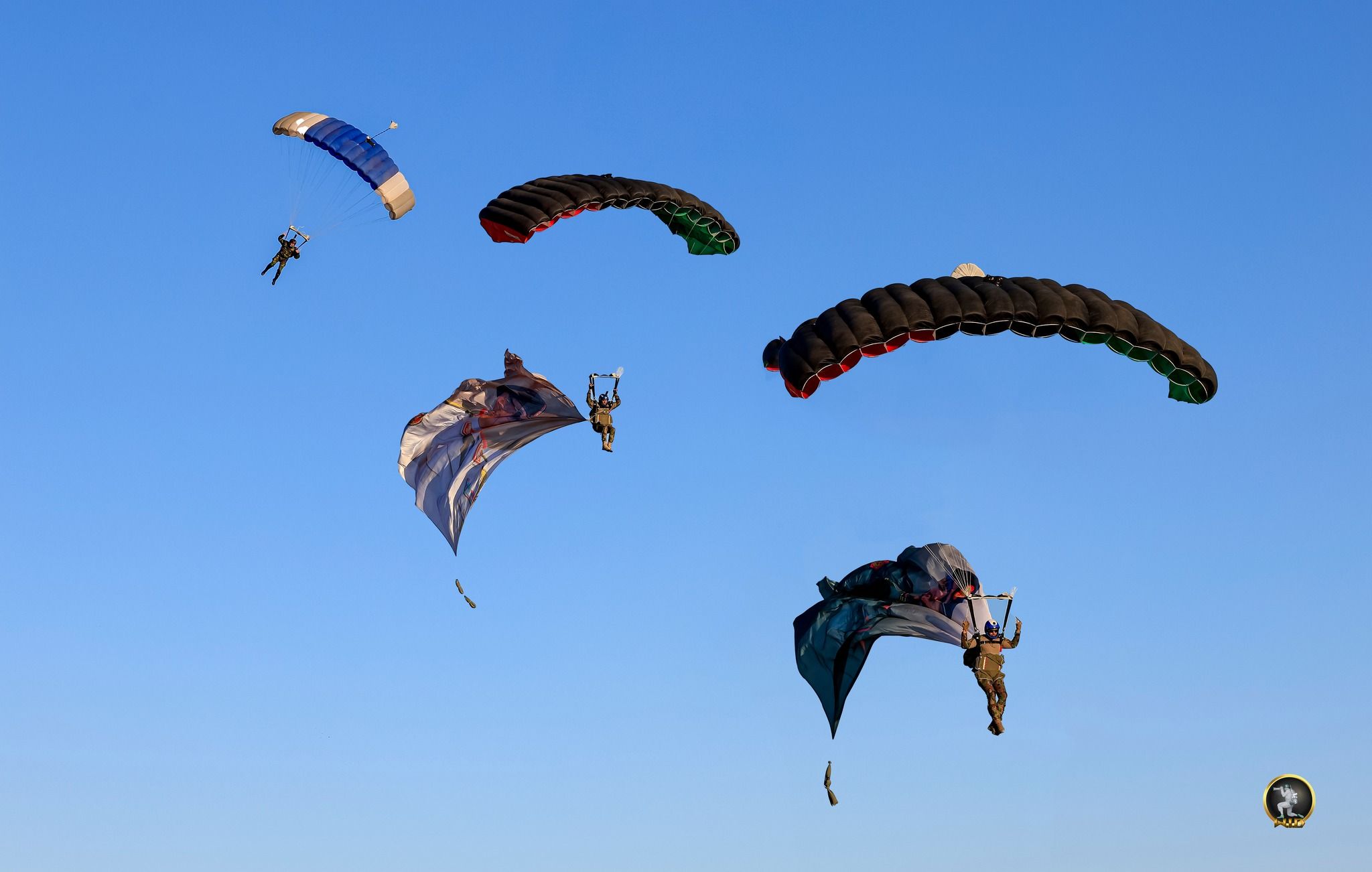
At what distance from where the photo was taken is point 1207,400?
3350 cm

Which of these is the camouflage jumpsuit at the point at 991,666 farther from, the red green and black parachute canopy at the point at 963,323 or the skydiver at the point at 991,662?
the red green and black parachute canopy at the point at 963,323

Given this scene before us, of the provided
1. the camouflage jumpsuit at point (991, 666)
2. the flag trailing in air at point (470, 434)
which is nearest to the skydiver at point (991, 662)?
the camouflage jumpsuit at point (991, 666)

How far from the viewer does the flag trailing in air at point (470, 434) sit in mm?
37688

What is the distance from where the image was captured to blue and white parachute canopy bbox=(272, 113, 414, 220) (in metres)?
38.9

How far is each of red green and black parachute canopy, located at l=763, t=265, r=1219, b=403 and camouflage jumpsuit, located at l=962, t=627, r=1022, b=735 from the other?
16.8ft

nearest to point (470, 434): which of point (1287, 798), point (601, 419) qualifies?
point (601, 419)

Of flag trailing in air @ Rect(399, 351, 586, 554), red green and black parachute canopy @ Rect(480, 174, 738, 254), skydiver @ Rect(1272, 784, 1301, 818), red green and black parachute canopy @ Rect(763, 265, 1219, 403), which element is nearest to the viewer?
red green and black parachute canopy @ Rect(763, 265, 1219, 403)

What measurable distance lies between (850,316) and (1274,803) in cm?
1677

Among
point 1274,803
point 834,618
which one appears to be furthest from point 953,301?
point 1274,803

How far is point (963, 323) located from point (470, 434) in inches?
450

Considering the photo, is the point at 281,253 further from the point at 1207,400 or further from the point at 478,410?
the point at 1207,400

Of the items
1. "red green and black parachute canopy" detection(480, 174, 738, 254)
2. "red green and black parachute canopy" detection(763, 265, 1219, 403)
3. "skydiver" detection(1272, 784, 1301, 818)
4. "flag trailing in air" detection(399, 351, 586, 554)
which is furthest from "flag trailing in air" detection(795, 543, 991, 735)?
"skydiver" detection(1272, 784, 1301, 818)

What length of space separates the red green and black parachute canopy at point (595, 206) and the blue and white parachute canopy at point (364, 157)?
4.34 metres

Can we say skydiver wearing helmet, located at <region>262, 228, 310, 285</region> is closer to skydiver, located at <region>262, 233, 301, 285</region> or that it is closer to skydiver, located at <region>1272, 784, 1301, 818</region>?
skydiver, located at <region>262, 233, 301, 285</region>
